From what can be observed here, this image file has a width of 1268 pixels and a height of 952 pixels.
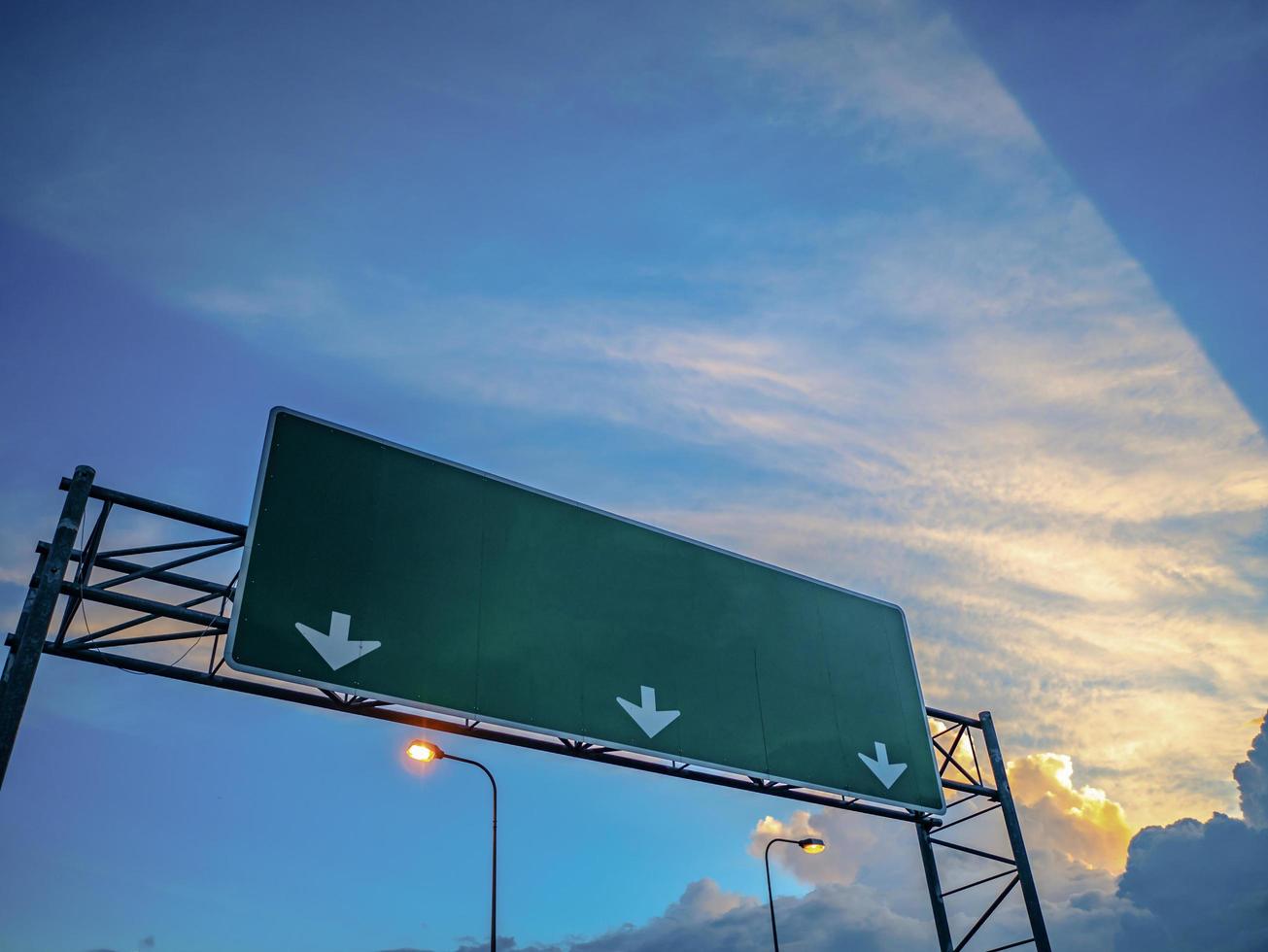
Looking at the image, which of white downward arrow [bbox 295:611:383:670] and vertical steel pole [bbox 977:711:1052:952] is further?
vertical steel pole [bbox 977:711:1052:952]

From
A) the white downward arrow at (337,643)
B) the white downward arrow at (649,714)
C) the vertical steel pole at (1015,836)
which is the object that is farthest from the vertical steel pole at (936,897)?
the white downward arrow at (337,643)

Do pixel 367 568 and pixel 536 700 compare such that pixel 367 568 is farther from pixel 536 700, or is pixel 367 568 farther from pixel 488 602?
pixel 536 700

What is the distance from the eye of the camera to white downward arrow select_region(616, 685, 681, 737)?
14648 mm

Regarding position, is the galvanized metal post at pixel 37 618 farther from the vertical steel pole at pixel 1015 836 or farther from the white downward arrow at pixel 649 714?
the vertical steel pole at pixel 1015 836

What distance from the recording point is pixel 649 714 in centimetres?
1484

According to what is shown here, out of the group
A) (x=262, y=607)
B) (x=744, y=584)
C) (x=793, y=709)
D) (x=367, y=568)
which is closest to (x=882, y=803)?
(x=793, y=709)

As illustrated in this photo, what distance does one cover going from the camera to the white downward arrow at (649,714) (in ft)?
48.1

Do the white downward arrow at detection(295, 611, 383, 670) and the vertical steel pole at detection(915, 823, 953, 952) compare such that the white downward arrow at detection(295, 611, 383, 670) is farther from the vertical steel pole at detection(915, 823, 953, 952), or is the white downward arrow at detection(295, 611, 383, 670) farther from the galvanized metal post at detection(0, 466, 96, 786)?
the vertical steel pole at detection(915, 823, 953, 952)

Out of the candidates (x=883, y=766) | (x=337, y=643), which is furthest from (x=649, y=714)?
(x=883, y=766)

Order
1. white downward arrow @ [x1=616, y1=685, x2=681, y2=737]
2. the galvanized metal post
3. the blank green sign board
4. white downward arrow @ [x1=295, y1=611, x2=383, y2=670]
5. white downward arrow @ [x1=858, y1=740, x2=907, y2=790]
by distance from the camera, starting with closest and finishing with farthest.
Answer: the galvanized metal post → white downward arrow @ [x1=295, y1=611, x2=383, y2=670] → the blank green sign board → white downward arrow @ [x1=616, y1=685, x2=681, y2=737] → white downward arrow @ [x1=858, y1=740, x2=907, y2=790]

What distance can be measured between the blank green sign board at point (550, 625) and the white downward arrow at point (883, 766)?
3 centimetres

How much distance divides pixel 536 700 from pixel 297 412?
16.4ft

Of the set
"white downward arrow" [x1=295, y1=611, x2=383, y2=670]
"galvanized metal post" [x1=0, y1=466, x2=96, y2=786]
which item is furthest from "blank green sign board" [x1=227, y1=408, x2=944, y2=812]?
"galvanized metal post" [x1=0, y1=466, x2=96, y2=786]

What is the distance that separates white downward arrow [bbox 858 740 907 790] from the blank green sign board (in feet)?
0.10
